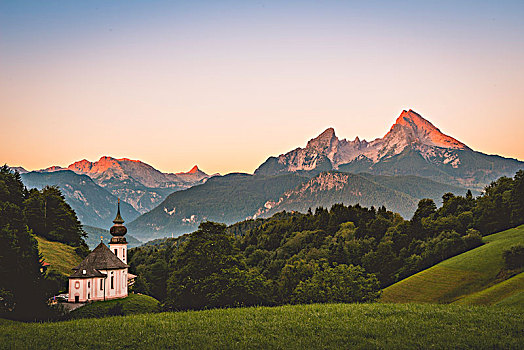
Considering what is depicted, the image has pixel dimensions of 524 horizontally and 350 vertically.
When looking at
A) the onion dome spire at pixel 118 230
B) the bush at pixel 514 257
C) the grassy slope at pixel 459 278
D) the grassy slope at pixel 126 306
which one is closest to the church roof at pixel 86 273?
the grassy slope at pixel 126 306

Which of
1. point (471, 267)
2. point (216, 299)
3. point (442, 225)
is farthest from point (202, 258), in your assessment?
point (442, 225)

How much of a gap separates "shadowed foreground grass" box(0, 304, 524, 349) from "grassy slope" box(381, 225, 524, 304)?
24578 millimetres

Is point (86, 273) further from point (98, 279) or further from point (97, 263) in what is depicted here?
point (97, 263)

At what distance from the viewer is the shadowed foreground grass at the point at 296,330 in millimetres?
30500

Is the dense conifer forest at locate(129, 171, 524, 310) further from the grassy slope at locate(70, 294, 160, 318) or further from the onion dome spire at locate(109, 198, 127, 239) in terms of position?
the onion dome spire at locate(109, 198, 127, 239)

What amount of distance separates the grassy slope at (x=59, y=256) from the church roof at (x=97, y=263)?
10.4 m

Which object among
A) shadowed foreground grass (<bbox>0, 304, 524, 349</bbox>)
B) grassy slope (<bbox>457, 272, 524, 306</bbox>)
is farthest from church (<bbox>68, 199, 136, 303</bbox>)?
grassy slope (<bbox>457, 272, 524, 306</bbox>)

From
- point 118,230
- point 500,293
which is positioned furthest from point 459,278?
point 118,230

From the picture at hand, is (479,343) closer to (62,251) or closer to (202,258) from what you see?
(202,258)

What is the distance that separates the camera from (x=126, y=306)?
8094 cm

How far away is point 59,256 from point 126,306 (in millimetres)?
28117

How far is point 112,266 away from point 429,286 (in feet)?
170

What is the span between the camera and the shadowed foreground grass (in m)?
30.5

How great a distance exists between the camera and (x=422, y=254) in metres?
97.0
